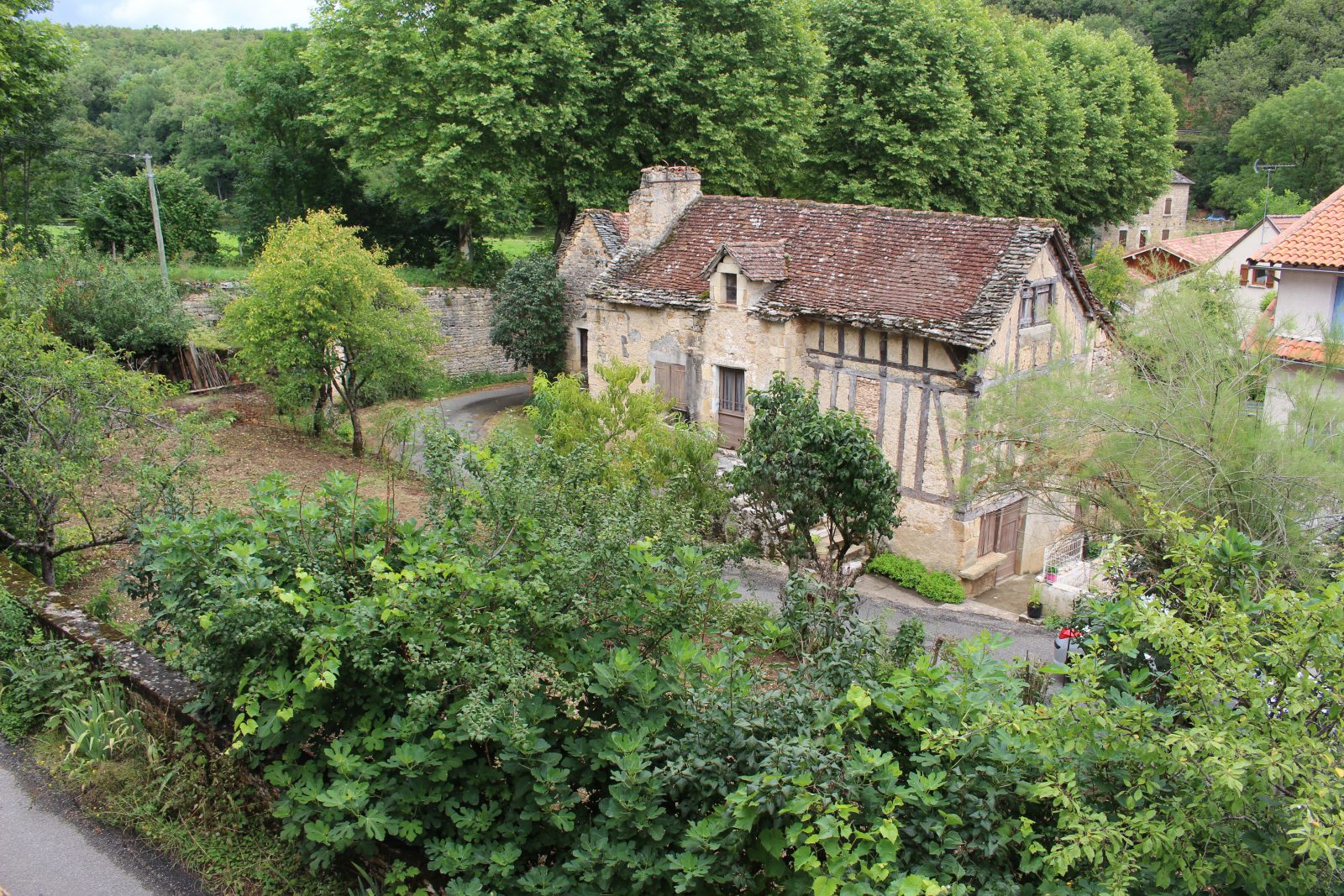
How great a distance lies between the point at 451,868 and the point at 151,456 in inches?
284

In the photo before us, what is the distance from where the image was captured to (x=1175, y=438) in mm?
13602

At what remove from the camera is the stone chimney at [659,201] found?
2170cm

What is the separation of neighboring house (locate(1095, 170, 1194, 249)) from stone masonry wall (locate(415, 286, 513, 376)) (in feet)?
122

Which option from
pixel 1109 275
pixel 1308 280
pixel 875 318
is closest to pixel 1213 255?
pixel 1109 275

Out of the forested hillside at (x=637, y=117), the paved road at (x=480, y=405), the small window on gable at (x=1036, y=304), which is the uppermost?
the forested hillside at (x=637, y=117)

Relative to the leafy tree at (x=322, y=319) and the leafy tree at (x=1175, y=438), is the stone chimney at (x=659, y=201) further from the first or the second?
the leafy tree at (x=1175, y=438)

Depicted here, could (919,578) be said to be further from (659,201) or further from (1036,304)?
(659,201)

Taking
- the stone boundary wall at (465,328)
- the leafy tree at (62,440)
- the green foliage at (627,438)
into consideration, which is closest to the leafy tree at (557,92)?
the stone boundary wall at (465,328)

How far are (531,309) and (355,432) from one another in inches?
300

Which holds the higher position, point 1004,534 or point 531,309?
point 531,309

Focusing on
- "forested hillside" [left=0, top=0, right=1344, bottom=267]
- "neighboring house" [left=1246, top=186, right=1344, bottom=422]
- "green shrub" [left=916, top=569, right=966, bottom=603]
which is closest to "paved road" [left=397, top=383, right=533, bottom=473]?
"forested hillside" [left=0, top=0, right=1344, bottom=267]

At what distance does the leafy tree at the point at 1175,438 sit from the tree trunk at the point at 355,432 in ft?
40.8

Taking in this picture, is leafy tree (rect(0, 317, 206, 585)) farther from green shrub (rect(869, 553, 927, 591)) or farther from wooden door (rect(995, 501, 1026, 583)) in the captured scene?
wooden door (rect(995, 501, 1026, 583))

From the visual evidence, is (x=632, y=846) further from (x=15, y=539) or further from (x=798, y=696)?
(x=15, y=539)
